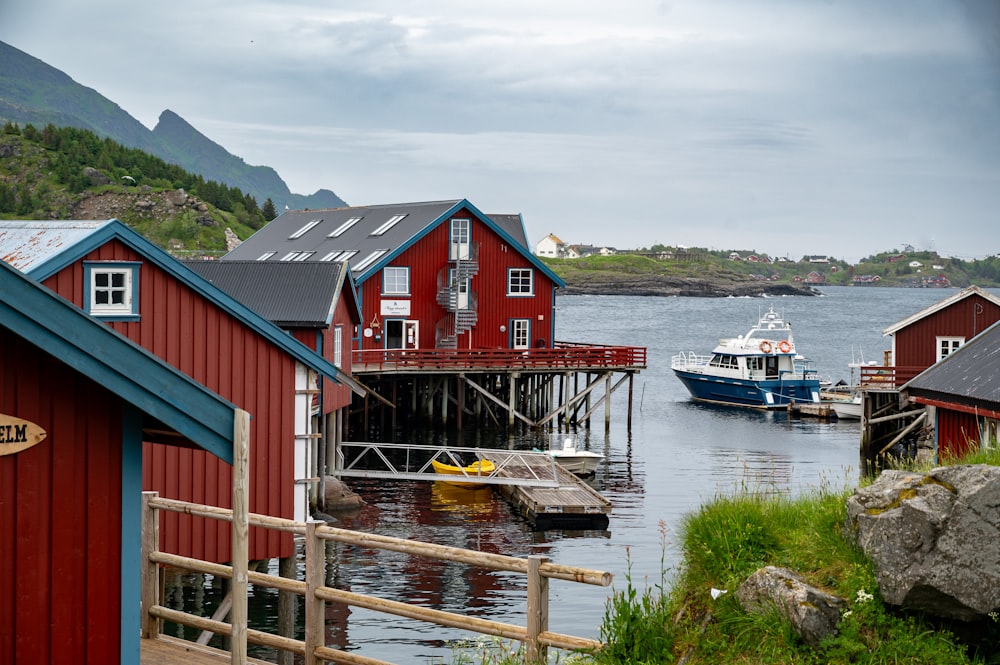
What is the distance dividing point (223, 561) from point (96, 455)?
11201 mm

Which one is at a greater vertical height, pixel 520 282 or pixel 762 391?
pixel 520 282

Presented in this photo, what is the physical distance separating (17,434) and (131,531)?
995 mm

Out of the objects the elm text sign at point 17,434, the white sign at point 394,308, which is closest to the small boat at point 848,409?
the white sign at point 394,308

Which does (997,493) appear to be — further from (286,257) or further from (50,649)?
(286,257)

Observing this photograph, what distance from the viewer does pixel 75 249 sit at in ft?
57.0

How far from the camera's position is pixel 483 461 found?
113 feet

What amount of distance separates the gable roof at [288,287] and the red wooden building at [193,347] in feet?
33.7

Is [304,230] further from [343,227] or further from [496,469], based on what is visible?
[496,469]

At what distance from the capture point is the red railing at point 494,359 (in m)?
46.8

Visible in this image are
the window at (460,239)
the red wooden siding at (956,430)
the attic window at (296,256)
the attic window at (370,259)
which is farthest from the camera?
the attic window at (296,256)

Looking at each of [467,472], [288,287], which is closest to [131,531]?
[288,287]

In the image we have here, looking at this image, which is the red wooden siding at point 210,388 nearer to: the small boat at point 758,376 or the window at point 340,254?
the window at point 340,254

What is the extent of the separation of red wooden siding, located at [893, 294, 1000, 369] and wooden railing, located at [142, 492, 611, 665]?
36861 millimetres

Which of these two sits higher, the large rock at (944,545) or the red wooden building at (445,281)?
the red wooden building at (445,281)
